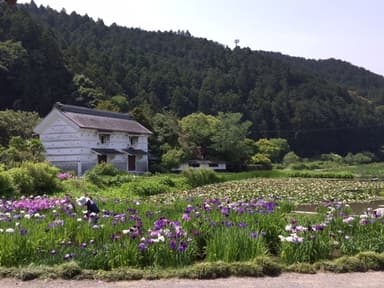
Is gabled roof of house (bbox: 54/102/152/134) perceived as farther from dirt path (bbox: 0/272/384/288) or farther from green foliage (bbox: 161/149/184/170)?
dirt path (bbox: 0/272/384/288)

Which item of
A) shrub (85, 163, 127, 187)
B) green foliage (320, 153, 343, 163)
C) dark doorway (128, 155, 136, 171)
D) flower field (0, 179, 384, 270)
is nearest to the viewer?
flower field (0, 179, 384, 270)

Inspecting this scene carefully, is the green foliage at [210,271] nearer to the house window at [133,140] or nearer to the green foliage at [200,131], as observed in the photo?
the house window at [133,140]

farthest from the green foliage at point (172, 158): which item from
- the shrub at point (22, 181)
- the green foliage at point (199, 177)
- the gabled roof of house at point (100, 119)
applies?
the shrub at point (22, 181)

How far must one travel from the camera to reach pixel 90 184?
27062mm

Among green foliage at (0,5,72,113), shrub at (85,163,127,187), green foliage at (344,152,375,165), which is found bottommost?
green foliage at (344,152,375,165)

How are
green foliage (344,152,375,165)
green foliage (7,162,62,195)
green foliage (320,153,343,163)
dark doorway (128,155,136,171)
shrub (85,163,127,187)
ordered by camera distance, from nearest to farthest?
green foliage (7,162,62,195), shrub (85,163,127,187), dark doorway (128,155,136,171), green foliage (320,153,343,163), green foliage (344,152,375,165)

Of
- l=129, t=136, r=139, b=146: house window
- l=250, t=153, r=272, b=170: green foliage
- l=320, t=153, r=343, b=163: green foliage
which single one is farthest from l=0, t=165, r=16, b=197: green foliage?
l=320, t=153, r=343, b=163: green foliage

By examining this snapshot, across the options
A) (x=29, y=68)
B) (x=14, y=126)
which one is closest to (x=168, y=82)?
(x=29, y=68)

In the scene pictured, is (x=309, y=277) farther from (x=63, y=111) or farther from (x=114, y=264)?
(x=63, y=111)

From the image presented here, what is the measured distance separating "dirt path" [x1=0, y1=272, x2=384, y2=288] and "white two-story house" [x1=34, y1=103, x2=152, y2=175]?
3420 cm

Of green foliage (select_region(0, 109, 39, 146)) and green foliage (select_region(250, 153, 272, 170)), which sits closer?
green foliage (select_region(0, 109, 39, 146))

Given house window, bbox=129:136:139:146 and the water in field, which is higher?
house window, bbox=129:136:139:146

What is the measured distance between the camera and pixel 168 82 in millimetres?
91000

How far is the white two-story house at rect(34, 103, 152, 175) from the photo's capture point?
4128 cm
